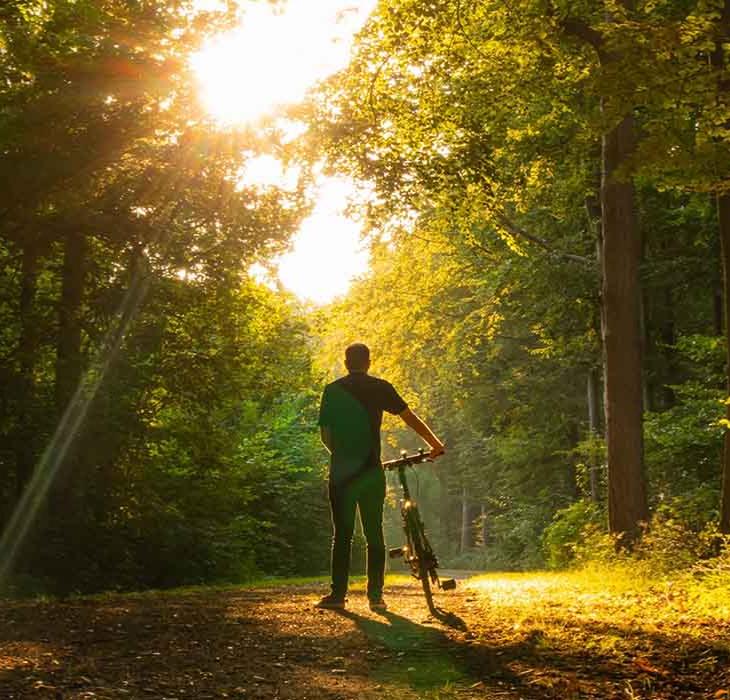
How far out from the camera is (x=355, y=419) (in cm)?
863

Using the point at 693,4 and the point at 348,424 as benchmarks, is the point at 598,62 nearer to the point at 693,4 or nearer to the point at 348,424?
the point at 693,4

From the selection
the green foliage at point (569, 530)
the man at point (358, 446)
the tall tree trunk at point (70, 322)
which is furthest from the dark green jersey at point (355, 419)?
the green foliage at point (569, 530)

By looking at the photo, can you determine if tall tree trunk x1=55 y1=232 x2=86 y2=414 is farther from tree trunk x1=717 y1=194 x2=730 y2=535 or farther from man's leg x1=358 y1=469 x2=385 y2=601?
tree trunk x1=717 y1=194 x2=730 y2=535

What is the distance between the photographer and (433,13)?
43.8 feet

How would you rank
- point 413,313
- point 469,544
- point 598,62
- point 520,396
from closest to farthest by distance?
point 598,62, point 413,313, point 520,396, point 469,544

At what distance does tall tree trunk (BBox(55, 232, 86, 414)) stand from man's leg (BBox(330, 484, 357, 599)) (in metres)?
8.95

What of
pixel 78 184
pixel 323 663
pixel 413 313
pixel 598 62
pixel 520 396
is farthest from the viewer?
pixel 520 396

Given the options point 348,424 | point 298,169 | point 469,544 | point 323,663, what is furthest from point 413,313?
point 469,544

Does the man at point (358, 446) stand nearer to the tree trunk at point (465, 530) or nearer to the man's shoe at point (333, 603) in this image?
the man's shoe at point (333, 603)

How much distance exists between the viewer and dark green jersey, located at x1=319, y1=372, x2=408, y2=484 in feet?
28.2

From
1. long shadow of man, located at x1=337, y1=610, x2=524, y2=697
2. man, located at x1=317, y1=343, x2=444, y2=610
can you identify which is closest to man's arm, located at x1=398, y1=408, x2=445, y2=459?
man, located at x1=317, y1=343, x2=444, y2=610

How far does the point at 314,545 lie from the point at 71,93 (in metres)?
19.0

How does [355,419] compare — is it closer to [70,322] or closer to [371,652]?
[371,652]

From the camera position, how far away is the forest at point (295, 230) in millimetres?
12414
